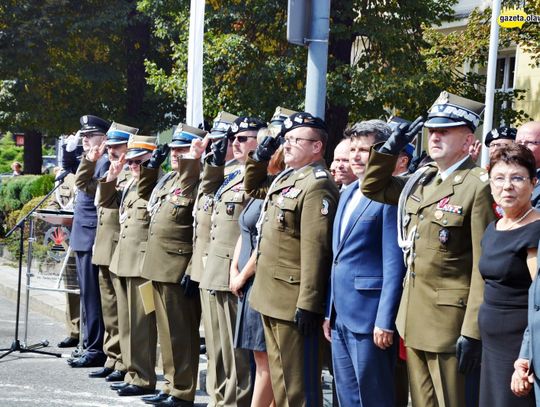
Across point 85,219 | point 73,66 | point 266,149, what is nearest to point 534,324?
point 266,149

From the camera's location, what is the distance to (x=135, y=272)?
8062 mm

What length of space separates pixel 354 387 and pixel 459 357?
33.4 inches

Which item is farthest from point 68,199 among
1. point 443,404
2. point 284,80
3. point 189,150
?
point 284,80

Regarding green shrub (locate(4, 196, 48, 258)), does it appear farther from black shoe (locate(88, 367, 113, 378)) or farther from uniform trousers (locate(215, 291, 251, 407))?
uniform trousers (locate(215, 291, 251, 407))

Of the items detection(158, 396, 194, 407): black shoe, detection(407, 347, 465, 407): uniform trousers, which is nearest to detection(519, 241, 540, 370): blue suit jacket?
detection(407, 347, 465, 407): uniform trousers

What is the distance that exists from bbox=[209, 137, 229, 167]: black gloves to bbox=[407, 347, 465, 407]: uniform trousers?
2.42m

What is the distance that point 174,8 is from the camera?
63.4ft

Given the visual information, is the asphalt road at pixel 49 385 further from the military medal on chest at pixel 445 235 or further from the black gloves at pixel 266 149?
the military medal on chest at pixel 445 235

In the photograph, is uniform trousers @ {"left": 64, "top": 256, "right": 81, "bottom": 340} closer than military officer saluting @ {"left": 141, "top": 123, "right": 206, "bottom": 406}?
No

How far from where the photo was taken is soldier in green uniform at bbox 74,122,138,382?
343 inches

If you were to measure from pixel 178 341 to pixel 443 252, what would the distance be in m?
3.08

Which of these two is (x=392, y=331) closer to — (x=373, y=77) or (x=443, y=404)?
(x=443, y=404)

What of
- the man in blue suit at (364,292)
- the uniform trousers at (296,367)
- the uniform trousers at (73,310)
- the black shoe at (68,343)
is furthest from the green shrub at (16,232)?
the man in blue suit at (364,292)

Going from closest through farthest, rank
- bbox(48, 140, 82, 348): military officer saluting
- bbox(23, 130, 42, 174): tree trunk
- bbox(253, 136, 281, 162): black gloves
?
bbox(253, 136, 281, 162): black gloves → bbox(48, 140, 82, 348): military officer saluting → bbox(23, 130, 42, 174): tree trunk
